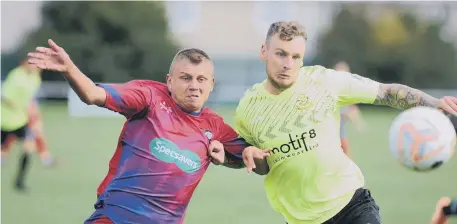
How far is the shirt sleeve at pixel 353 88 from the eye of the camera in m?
5.58

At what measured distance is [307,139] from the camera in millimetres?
5480

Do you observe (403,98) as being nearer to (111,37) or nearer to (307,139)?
(307,139)

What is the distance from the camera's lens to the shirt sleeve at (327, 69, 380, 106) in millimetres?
5578

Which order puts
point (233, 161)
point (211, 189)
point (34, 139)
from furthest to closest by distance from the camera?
point (34, 139), point (211, 189), point (233, 161)

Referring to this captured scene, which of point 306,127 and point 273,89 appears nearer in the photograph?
point 306,127

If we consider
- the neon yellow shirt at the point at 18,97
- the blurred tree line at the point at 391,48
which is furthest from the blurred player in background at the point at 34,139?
the blurred tree line at the point at 391,48

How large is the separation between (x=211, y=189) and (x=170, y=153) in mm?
8038

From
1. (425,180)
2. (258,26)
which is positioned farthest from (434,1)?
(425,180)

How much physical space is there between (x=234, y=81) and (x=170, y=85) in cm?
3017

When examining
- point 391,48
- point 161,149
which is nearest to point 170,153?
point 161,149

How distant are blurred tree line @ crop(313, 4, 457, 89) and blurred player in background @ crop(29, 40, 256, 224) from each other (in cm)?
2892

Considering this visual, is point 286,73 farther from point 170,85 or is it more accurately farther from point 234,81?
point 234,81

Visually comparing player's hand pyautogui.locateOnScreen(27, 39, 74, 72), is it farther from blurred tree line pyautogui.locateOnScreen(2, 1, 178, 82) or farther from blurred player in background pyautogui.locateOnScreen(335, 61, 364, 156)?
blurred tree line pyautogui.locateOnScreen(2, 1, 178, 82)

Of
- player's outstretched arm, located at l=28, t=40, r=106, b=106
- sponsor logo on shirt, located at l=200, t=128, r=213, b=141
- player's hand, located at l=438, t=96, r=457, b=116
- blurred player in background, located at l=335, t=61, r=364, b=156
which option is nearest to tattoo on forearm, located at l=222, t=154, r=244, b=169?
sponsor logo on shirt, located at l=200, t=128, r=213, b=141
